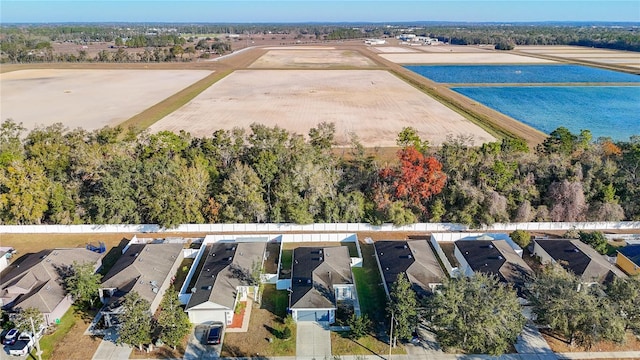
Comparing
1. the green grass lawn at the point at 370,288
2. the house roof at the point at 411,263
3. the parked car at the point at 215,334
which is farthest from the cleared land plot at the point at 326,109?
the parked car at the point at 215,334

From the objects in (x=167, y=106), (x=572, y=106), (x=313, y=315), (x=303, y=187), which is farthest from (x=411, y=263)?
(x=572, y=106)

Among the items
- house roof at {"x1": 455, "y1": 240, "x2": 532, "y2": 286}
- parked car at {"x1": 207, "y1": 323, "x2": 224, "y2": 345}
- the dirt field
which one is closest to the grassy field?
parked car at {"x1": 207, "y1": 323, "x2": 224, "y2": 345}

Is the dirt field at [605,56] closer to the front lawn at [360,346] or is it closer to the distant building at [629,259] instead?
the distant building at [629,259]

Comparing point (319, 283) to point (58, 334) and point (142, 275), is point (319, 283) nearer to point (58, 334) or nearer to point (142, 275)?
point (142, 275)

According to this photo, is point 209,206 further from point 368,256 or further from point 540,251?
point 540,251

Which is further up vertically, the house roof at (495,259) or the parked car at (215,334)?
the house roof at (495,259)

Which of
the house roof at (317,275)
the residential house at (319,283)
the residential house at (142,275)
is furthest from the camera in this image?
the residential house at (142,275)

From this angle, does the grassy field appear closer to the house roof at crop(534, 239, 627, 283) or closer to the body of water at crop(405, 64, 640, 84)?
the house roof at crop(534, 239, 627, 283)
